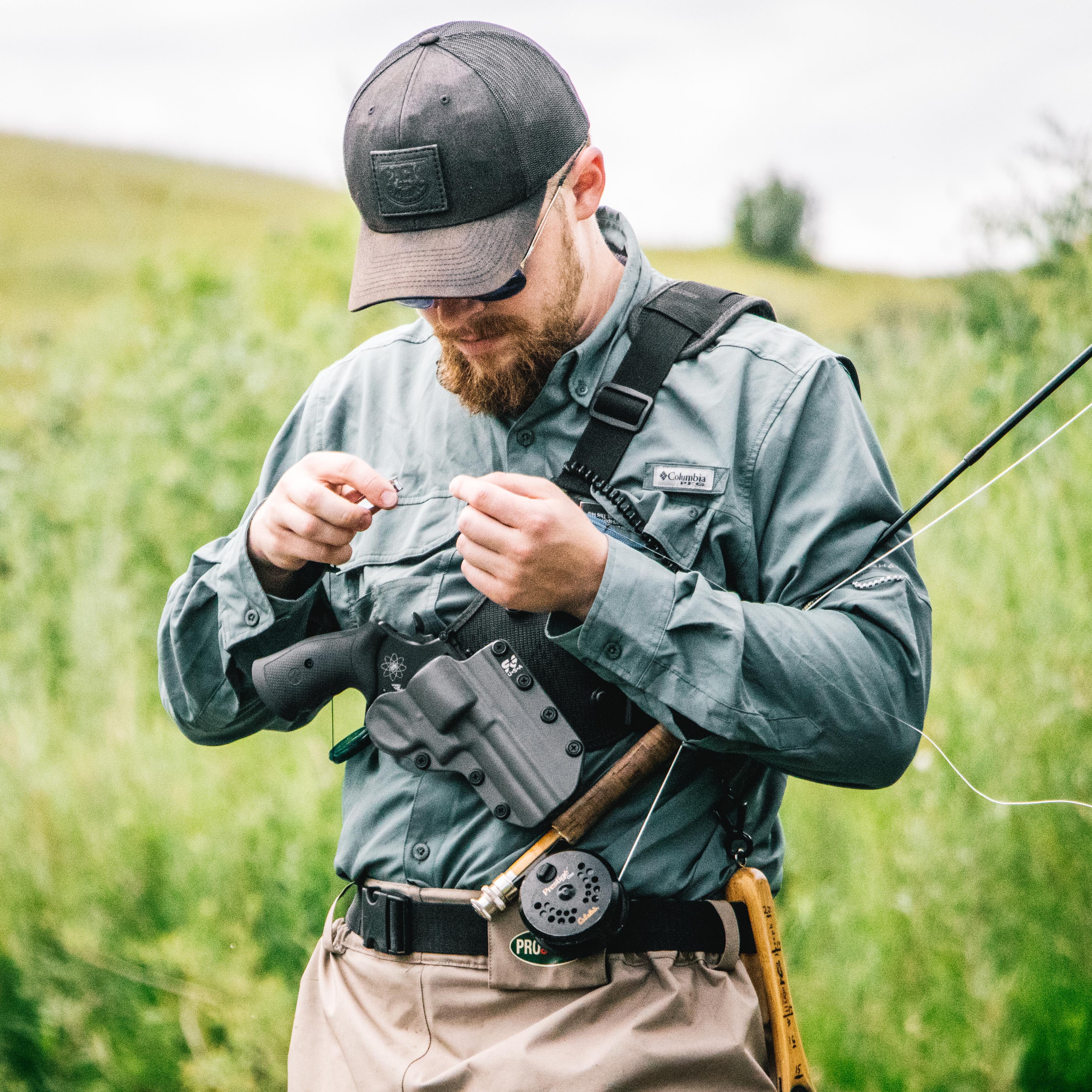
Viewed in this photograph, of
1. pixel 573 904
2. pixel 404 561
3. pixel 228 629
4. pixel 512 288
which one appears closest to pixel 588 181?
pixel 512 288

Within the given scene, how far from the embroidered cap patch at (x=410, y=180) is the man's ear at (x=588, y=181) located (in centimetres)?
27

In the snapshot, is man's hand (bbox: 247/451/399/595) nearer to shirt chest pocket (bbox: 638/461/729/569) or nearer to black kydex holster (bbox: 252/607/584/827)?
black kydex holster (bbox: 252/607/584/827)

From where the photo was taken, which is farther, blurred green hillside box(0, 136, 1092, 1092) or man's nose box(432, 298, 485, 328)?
blurred green hillside box(0, 136, 1092, 1092)

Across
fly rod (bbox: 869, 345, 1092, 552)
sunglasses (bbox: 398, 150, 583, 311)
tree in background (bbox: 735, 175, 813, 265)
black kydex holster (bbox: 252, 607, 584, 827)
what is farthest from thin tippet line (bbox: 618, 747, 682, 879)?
tree in background (bbox: 735, 175, 813, 265)

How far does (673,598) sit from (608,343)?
0.56 meters

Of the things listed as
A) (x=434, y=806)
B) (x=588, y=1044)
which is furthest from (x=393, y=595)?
(x=588, y=1044)

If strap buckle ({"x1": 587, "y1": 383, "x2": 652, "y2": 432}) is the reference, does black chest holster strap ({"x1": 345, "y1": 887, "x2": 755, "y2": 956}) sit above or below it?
below

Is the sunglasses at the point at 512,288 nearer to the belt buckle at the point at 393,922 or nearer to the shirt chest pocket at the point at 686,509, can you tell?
the shirt chest pocket at the point at 686,509

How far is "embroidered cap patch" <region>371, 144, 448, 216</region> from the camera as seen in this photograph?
189 cm

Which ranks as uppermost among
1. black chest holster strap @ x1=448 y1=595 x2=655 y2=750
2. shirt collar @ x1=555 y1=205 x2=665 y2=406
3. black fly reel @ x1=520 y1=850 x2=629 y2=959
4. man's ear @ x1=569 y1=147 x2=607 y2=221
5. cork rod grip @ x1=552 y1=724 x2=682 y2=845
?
man's ear @ x1=569 y1=147 x2=607 y2=221

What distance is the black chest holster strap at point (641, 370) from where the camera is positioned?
1938 mm

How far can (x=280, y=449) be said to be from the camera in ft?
7.67

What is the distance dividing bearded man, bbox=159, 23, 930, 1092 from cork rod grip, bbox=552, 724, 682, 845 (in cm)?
5

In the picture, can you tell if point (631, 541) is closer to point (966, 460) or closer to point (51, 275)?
point (966, 460)
